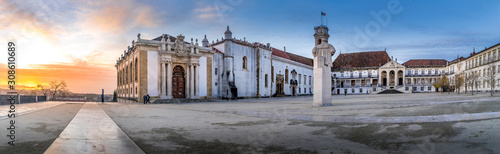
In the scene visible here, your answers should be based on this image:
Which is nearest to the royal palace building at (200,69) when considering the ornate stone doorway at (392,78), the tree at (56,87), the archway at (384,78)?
the tree at (56,87)

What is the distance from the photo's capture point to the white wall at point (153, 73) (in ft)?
112

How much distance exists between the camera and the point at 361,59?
94.4 metres

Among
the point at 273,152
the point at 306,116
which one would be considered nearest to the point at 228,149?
the point at 273,152

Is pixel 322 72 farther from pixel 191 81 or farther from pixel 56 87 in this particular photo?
pixel 56 87

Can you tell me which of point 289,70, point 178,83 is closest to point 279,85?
point 289,70

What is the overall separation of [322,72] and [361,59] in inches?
3274

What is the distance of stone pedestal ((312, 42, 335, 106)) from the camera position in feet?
59.3

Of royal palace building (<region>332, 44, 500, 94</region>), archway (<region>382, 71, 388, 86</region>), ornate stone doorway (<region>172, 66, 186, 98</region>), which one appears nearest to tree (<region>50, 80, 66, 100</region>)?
ornate stone doorway (<region>172, 66, 186, 98</region>)

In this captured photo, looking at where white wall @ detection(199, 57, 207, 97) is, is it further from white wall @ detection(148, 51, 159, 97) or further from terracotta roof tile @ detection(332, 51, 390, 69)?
terracotta roof tile @ detection(332, 51, 390, 69)

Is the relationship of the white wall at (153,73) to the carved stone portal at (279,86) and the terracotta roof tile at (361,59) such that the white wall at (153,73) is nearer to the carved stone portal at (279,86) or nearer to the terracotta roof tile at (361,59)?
the carved stone portal at (279,86)

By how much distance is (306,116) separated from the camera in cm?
1161

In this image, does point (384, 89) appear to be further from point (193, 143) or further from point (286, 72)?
point (193, 143)

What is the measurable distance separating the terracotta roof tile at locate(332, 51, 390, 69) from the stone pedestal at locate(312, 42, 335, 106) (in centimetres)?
7921

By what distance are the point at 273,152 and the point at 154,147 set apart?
2.48 meters
